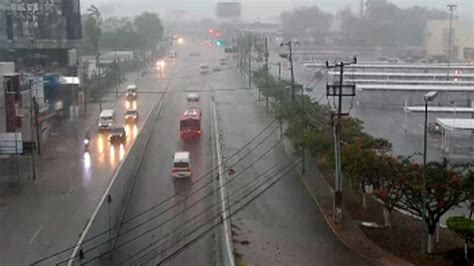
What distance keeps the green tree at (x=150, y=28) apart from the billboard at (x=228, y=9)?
2.37m

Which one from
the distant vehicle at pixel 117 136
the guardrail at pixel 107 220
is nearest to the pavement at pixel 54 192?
the distant vehicle at pixel 117 136

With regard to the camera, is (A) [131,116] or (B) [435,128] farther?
(A) [131,116]

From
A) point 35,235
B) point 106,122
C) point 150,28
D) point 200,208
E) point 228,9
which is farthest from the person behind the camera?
point 228,9

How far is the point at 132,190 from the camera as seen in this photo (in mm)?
6234

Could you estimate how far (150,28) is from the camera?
24953 mm

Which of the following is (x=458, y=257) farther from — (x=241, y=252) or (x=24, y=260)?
(x=24, y=260)

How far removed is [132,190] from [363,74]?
964 cm

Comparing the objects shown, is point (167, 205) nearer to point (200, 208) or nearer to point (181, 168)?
point (200, 208)

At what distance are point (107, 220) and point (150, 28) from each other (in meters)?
20.7

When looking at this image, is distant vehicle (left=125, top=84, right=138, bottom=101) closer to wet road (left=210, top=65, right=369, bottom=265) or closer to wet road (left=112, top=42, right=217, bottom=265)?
wet road (left=112, top=42, right=217, bottom=265)

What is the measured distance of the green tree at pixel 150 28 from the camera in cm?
2406

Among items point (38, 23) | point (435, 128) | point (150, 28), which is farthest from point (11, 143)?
point (150, 28)

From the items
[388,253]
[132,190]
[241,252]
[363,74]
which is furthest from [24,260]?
[363,74]

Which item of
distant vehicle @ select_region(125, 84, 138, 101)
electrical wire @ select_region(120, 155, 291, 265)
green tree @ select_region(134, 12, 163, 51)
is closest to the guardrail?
electrical wire @ select_region(120, 155, 291, 265)
